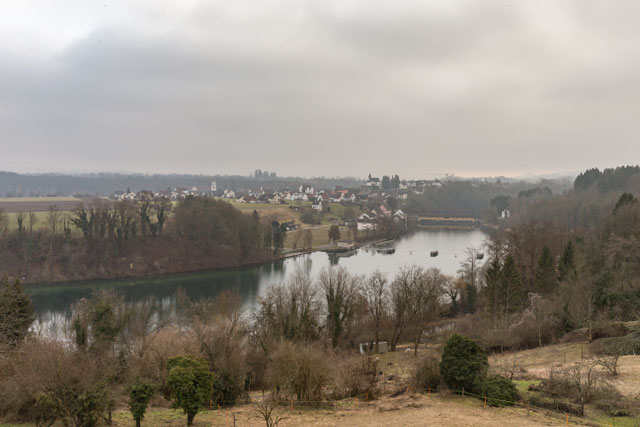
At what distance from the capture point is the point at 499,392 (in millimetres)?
11766

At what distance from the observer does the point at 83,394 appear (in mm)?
9680

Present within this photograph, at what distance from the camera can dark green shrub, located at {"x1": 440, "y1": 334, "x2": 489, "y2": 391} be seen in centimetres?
1268

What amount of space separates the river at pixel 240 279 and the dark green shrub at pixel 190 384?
21.9 metres

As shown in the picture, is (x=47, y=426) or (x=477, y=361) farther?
(x=477, y=361)

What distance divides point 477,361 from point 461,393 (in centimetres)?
109

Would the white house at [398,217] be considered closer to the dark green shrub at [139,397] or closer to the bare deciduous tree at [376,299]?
the bare deciduous tree at [376,299]

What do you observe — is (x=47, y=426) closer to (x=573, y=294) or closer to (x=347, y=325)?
(x=347, y=325)

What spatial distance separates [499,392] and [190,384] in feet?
26.6

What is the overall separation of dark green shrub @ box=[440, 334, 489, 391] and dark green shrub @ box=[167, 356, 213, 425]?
6.95 meters

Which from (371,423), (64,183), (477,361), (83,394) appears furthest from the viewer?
(64,183)

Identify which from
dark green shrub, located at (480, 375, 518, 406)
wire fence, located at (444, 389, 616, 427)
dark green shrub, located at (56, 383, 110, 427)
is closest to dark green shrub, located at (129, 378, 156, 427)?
dark green shrub, located at (56, 383, 110, 427)

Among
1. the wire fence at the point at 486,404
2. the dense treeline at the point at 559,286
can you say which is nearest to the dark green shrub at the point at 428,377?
the wire fence at the point at 486,404

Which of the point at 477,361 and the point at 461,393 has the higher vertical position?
the point at 477,361

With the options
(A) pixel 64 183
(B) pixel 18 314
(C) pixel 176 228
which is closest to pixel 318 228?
(C) pixel 176 228
